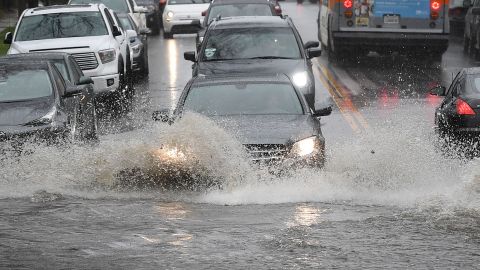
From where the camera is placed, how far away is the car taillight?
50.0 feet

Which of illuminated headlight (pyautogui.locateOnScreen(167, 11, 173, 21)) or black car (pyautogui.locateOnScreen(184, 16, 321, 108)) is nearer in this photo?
black car (pyautogui.locateOnScreen(184, 16, 321, 108))

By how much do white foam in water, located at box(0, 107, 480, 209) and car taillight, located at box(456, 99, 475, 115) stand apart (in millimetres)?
660

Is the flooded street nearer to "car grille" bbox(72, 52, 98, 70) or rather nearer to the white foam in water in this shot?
the white foam in water

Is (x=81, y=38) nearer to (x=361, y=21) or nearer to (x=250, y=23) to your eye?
(x=250, y=23)

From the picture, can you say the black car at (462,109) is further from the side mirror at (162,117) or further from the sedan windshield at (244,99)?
the side mirror at (162,117)

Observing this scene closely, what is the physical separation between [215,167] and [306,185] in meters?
0.96

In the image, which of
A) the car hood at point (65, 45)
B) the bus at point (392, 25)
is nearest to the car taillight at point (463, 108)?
the car hood at point (65, 45)

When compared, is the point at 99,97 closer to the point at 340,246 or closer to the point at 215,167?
the point at 215,167

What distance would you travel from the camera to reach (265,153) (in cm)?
1286

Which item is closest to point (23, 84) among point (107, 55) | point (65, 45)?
point (65, 45)

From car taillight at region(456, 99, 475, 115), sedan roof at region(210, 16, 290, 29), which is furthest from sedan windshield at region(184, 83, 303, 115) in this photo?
sedan roof at region(210, 16, 290, 29)

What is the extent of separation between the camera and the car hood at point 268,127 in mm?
13016

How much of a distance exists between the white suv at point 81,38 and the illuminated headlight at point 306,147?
10.7 m

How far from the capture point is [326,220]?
1122 centimetres
